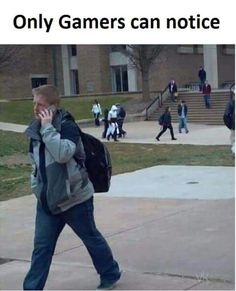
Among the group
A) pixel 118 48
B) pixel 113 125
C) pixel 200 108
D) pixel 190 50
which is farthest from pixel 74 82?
pixel 113 125

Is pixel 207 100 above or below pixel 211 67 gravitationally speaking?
below

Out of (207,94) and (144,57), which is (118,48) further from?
(207,94)

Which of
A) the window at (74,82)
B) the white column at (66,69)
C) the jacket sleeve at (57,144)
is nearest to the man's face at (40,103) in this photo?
the jacket sleeve at (57,144)

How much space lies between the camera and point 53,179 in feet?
14.7

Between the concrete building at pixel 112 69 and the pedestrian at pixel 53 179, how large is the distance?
42.1 m

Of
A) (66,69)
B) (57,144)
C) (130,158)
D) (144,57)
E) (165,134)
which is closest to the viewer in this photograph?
(57,144)

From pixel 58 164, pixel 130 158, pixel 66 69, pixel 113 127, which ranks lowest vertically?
pixel 130 158

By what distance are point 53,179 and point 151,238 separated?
7.94ft

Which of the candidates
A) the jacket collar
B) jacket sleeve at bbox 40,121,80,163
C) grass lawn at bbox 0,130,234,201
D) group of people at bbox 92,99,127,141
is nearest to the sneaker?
jacket sleeve at bbox 40,121,80,163

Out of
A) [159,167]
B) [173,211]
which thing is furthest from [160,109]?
[173,211]

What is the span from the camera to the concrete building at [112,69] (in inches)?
1879

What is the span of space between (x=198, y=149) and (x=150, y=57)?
21.9 metres

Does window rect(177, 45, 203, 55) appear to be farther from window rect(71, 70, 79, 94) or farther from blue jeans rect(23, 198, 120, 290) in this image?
blue jeans rect(23, 198, 120, 290)

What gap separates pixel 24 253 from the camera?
21.0 ft
